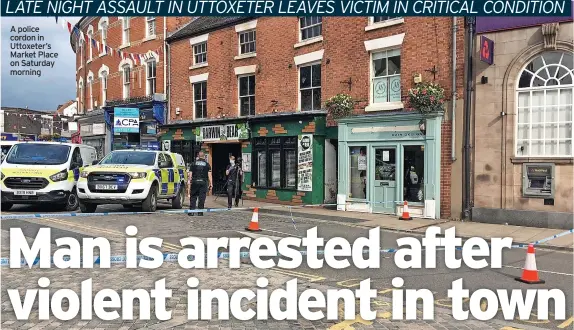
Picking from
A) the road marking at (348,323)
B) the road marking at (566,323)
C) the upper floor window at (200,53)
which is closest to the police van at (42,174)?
the upper floor window at (200,53)

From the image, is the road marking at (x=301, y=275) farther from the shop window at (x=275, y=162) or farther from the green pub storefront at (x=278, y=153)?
the shop window at (x=275, y=162)

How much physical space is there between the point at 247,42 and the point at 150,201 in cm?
1005

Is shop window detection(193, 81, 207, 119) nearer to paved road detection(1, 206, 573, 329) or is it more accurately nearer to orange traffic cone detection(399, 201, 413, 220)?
paved road detection(1, 206, 573, 329)

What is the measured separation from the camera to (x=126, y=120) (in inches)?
1046

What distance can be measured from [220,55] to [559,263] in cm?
1695

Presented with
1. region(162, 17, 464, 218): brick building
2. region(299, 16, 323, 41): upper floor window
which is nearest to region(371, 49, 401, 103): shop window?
region(162, 17, 464, 218): brick building

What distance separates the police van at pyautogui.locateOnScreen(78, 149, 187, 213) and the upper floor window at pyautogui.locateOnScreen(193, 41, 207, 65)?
9916 millimetres

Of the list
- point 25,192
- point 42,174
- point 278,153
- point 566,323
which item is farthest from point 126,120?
point 566,323

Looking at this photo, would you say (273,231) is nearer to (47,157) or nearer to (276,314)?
(276,314)

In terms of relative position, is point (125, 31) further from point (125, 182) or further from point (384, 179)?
point (384, 179)

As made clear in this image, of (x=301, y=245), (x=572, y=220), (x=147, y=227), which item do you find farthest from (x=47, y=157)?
(x=572, y=220)

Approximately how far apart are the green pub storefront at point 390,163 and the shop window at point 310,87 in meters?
2.07

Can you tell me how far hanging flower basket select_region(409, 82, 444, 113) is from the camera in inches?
547

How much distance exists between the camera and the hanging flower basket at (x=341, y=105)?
16.4 meters
